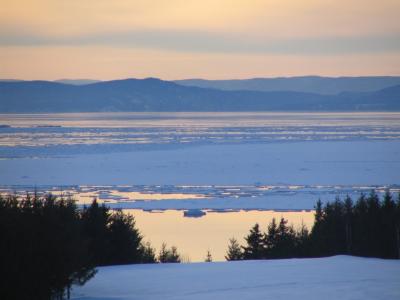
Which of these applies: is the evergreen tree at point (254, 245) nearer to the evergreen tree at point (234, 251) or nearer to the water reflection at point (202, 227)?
the evergreen tree at point (234, 251)

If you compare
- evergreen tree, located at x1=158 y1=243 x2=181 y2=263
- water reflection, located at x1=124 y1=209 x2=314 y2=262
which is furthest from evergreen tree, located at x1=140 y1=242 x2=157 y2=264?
water reflection, located at x1=124 y1=209 x2=314 y2=262

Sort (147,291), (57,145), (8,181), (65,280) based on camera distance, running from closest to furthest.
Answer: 1. (65,280)
2. (147,291)
3. (8,181)
4. (57,145)

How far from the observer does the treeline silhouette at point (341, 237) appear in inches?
1011

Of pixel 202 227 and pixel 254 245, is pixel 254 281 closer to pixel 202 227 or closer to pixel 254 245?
pixel 254 245

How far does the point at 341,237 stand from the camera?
26516mm

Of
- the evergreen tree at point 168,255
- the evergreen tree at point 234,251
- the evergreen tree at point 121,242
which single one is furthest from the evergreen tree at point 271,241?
the evergreen tree at point 121,242

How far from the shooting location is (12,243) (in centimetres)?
1259

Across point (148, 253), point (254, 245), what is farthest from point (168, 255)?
point (254, 245)

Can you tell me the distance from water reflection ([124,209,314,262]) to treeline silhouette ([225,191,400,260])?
1051 millimetres

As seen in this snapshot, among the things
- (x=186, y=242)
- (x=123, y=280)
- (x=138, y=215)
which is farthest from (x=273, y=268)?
(x=138, y=215)

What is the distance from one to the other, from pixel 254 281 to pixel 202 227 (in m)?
14.4

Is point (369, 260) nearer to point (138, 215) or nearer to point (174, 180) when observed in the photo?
point (138, 215)

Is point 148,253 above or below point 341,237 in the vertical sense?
below

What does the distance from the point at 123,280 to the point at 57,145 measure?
48.6 metres
